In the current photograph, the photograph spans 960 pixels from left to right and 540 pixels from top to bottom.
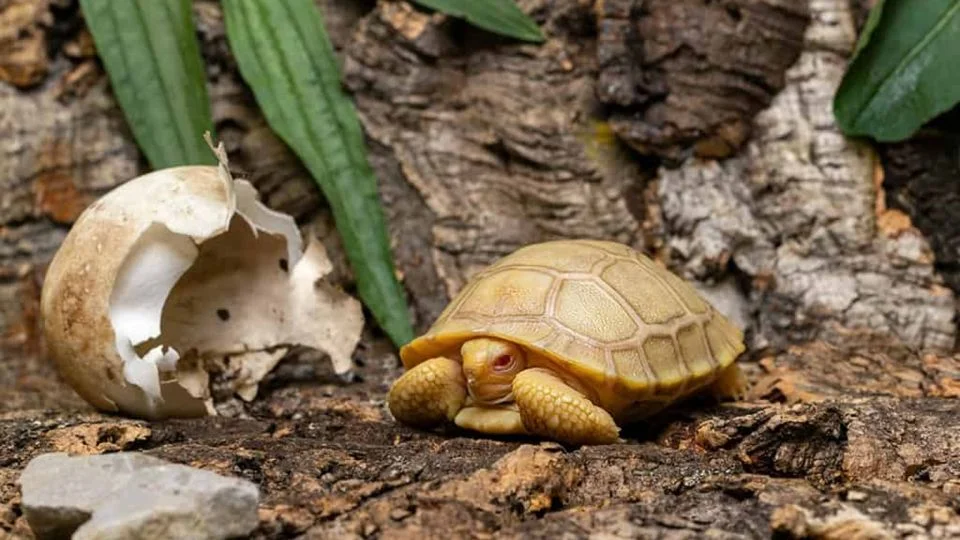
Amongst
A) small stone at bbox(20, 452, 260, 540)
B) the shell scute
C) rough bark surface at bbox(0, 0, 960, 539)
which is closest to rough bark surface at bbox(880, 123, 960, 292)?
rough bark surface at bbox(0, 0, 960, 539)

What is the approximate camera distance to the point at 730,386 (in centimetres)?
245

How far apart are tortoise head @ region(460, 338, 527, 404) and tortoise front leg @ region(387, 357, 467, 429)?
0.13ft

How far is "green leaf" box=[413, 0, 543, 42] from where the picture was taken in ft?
10.2

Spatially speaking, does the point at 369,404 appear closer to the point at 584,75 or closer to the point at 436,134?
the point at 436,134

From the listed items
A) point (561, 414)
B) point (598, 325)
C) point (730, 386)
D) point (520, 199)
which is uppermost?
point (520, 199)

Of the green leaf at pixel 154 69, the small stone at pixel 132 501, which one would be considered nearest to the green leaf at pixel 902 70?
the green leaf at pixel 154 69

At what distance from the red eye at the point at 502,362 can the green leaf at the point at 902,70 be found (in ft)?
4.64

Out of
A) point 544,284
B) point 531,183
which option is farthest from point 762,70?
point 544,284

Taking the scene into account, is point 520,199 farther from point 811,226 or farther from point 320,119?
point 811,226

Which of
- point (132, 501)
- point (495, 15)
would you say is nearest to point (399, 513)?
point (132, 501)

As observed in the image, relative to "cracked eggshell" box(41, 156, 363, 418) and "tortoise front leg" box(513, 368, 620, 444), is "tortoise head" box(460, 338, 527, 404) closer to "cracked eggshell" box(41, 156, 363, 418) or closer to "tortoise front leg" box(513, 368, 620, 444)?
"tortoise front leg" box(513, 368, 620, 444)

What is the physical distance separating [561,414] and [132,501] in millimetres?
878

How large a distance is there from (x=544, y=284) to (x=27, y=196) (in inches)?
75.2

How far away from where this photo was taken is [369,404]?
255 cm
